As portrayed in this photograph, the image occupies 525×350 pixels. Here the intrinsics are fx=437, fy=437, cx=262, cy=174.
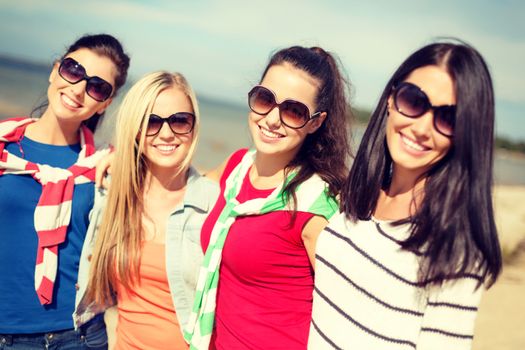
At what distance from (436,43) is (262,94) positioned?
986 mm

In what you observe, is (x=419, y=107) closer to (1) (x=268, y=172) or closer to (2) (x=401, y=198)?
(2) (x=401, y=198)

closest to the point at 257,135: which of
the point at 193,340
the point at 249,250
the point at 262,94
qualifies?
the point at 262,94

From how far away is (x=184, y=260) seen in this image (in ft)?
9.04

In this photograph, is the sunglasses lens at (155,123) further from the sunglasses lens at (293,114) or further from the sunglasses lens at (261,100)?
the sunglasses lens at (293,114)

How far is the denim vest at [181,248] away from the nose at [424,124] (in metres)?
1.56

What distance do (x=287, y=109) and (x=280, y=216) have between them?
61 centimetres

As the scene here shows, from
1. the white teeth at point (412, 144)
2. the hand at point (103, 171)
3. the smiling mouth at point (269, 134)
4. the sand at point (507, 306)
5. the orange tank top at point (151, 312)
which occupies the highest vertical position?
the white teeth at point (412, 144)

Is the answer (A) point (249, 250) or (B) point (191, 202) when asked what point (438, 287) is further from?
(B) point (191, 202)

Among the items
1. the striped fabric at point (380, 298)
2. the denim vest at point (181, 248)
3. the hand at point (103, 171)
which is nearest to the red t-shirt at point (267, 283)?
the striped fabric at point (380, 298)

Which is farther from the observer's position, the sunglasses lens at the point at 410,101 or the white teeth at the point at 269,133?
the white teeth at the point at 269,133

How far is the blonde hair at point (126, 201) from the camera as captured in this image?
272cm

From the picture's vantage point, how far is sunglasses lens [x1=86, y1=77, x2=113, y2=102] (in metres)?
2.99

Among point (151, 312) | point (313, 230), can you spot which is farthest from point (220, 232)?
point (151, 312)

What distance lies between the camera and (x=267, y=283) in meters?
2.40
